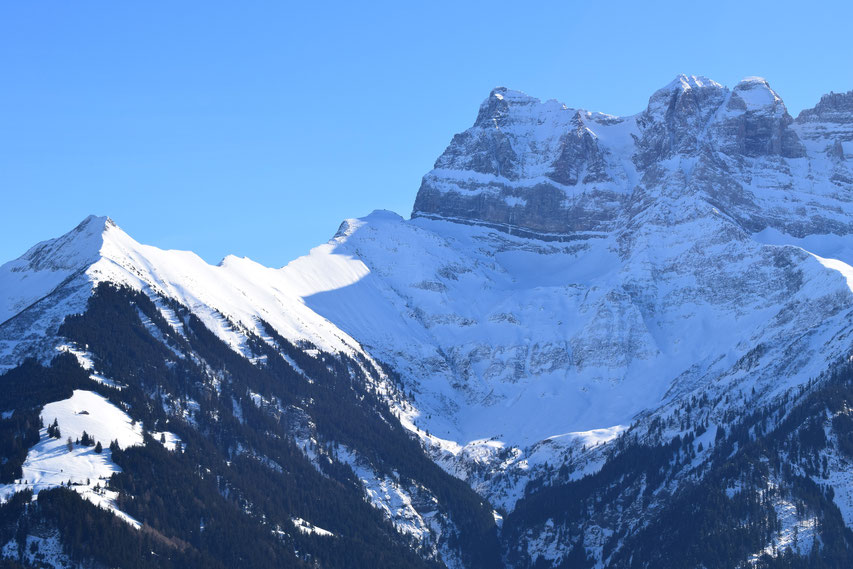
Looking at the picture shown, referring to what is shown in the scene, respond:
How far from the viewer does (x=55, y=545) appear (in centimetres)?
19612

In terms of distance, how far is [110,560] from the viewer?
19812 cm

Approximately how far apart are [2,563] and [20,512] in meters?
10.3

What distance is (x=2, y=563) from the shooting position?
620 feet

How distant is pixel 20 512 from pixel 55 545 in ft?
23.9

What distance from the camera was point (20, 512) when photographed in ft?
648

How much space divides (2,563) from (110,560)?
15.9 metres

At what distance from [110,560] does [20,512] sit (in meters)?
14.8

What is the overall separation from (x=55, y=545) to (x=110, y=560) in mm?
8181
